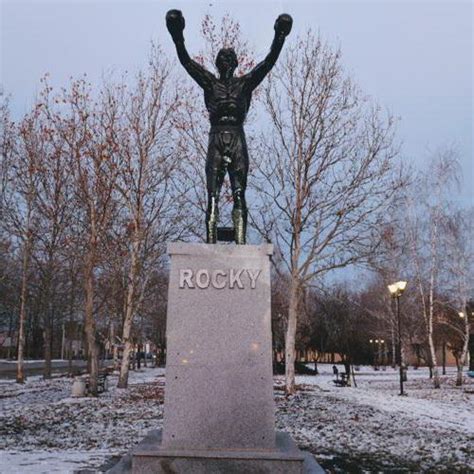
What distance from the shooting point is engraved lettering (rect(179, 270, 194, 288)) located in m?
5.33

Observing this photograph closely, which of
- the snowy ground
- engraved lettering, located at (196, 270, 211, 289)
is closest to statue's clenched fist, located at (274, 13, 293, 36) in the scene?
engraved lettering, located at (196, 270, 211, 289)

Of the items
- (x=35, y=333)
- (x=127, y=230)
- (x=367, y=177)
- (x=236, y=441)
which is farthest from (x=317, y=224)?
(x=35, y=333)

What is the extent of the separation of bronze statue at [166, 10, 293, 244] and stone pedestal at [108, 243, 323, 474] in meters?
0.75

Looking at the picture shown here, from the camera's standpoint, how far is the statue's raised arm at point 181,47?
577 centimetres

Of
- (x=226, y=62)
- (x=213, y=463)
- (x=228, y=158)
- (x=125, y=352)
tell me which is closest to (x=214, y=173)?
(x=228, y=158)

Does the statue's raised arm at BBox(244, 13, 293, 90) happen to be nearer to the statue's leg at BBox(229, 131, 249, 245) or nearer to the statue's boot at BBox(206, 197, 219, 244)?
the statue's leg at BBox(229, 131, 249, 245)

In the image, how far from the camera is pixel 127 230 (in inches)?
870

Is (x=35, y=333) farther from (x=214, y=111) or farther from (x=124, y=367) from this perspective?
(x=214, y=111)

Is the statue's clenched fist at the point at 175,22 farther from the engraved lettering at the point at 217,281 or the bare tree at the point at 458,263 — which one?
the bare tree at the point at 458,263

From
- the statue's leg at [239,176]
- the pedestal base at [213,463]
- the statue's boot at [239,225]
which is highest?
the statue's leg at [239,176]

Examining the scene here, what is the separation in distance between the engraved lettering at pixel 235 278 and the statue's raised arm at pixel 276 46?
87.3 inches

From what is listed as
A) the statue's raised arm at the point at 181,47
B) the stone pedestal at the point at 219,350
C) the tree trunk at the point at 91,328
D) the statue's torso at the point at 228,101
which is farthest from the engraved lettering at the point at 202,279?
the tree trunk at the point at 91,328

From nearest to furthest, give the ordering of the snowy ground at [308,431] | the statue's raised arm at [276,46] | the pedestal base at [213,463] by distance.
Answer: the pedestal base at [213,463] < the statue's raised arm at [276,46] < the snowy ground at [308,431]

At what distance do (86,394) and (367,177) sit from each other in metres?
12.8
